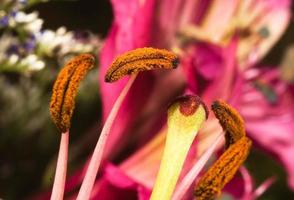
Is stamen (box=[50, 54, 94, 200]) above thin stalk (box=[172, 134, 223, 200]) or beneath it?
above

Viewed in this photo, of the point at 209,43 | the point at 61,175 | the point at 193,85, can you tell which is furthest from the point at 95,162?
the point at 209,43

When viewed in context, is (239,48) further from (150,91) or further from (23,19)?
(23,19)

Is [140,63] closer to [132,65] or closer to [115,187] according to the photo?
[132,65]

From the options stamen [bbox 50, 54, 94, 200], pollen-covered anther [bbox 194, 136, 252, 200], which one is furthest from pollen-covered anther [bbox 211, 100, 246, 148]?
stamen [bbox 50, 54, 94, 200]

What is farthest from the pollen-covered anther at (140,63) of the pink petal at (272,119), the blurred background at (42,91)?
the pink petal at (272,119)

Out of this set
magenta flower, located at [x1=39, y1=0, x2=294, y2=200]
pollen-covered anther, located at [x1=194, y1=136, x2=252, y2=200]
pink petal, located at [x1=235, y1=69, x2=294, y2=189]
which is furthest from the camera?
pink petal, located at [x1=235, y1=69, x2=294, y2=189]

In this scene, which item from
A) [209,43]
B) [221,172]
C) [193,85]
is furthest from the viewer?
[209,43]

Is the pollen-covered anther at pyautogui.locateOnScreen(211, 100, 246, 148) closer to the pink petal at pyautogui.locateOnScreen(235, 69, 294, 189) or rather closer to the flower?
the flower
